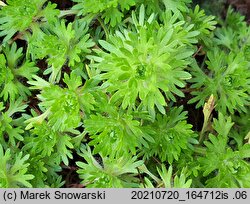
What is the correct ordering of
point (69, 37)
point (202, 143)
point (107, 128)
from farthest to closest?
point (202, 143) → point (69, 37) → point (107, 128)

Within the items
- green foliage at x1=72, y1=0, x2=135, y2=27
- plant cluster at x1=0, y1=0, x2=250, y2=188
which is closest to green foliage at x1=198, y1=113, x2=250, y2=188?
plant cluster at x1=0, y1=0, x2=250, y2=188

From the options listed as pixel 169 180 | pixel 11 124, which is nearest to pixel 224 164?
pixel 169 180

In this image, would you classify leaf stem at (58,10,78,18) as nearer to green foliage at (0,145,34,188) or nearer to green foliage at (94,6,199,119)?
green foliage at (94,6,199,119)

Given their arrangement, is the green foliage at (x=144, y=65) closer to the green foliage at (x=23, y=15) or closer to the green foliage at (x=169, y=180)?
the green foliage at (x=169, y=180)

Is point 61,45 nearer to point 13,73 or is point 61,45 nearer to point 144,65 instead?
point 13,73

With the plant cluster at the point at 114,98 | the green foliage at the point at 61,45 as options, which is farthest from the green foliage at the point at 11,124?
the green foliage at the point at 61,45

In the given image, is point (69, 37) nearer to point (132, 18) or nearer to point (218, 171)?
point (132, 18)

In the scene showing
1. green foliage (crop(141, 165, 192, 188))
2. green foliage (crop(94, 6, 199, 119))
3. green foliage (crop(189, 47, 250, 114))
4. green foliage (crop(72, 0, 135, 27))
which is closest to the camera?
green foliage (crop(94, 6, 199, 119))

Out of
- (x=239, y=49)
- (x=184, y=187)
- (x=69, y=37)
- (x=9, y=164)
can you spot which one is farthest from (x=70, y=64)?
(x=239, y=49)
